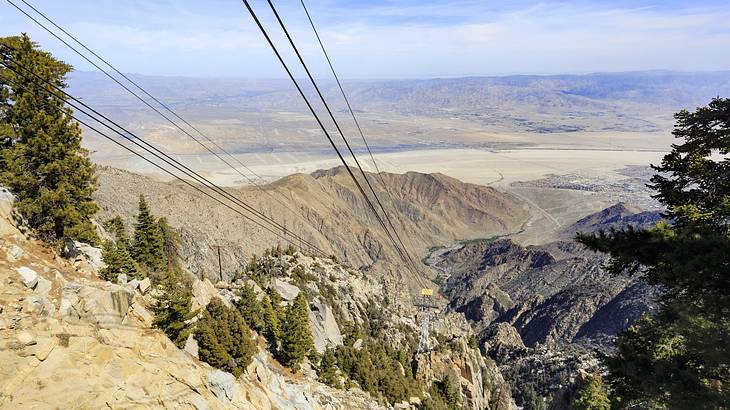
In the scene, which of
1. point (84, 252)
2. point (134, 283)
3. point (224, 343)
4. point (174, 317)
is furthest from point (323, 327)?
A: point (84, 252)

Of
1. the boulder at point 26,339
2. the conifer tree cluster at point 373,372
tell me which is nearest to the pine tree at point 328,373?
the conifer tree cluster at point 373,372

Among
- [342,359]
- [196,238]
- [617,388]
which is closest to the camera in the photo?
[617,388]

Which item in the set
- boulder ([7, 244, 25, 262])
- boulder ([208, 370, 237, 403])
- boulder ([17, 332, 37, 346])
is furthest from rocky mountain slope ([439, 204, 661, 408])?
boulder ([7, 244, 25, 262])

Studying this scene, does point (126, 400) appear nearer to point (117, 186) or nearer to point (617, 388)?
point (617, 388)

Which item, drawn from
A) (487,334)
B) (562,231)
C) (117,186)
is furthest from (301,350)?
(562,231)

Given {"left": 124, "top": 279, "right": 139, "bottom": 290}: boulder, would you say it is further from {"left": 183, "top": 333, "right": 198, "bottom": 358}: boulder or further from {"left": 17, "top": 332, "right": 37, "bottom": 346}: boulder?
{"left": 17, "top": 332, "right": 37, "bottom": 346}: boulder

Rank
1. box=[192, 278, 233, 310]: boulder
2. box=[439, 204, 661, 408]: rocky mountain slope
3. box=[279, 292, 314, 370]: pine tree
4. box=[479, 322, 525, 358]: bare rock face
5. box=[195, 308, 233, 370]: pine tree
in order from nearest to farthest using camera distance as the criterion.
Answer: box=[195, 308, 233, 370]: pine tree
box=[192, 278, 233, 310]: boulder
box=[279, 292, 314, 370]: pine tree
box=[439, 204, 661, 408]: rocky mountain slope
box=[479, 322, 525, 358]: bare rock face

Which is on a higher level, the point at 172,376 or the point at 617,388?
the point at 172,376
